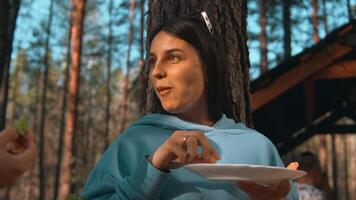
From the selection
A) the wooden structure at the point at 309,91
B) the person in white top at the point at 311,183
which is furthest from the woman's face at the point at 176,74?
the person in white top at the point at 311,183

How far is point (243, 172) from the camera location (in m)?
1.61

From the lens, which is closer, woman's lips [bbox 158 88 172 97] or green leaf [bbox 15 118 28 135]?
green leaf [bbox 15 118 28 135]

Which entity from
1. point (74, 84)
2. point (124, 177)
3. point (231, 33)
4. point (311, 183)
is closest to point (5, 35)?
point (311, 183)

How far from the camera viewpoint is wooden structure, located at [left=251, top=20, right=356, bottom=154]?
663 centimetres

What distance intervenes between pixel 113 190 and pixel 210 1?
158cm

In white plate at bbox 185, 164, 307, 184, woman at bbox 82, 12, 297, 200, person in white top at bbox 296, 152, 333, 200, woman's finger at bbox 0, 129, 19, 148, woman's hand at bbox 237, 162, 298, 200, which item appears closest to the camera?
woman's finger at bbox 0, 129, 19, 148

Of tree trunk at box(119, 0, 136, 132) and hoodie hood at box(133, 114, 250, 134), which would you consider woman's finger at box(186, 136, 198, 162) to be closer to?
hoodie hood at box(133, 114, 250, 134)

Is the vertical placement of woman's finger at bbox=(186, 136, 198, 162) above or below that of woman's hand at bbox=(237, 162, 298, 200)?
above

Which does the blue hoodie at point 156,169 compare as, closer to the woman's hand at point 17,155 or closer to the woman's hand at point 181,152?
the woman's hand at point 181,152

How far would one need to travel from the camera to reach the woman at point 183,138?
5.48 feet

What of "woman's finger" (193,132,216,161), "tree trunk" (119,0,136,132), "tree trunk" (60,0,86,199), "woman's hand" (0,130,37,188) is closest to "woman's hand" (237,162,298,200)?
"woman's finger" (193,132,216,161)

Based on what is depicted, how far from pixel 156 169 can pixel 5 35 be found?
6.08 m

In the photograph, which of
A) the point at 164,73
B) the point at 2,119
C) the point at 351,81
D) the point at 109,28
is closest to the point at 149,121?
the point at 164,73

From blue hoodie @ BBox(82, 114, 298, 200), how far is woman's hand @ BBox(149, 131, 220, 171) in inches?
1.3
